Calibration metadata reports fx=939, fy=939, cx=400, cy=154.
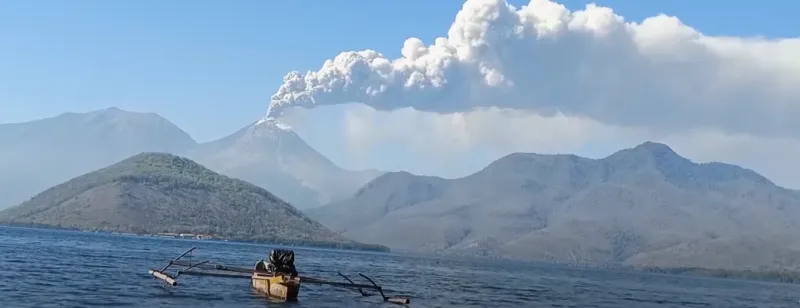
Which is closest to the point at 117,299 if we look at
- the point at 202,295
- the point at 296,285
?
the point at 202,295

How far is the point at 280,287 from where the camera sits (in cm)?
9288

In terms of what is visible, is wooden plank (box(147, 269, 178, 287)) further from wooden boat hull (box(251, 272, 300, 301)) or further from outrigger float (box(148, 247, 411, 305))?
wooden boat hull (box(251, 272, 300, 301))

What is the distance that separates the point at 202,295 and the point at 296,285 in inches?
360

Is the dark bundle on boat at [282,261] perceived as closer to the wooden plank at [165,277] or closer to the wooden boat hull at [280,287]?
the wooden boat hull at [280,287]

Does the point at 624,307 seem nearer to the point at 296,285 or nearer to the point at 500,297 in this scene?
the point at 500,297

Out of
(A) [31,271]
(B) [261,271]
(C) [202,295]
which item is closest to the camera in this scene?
(C) [202,295]

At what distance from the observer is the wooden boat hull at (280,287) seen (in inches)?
3629

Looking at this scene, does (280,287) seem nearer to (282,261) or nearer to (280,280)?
(280,280)

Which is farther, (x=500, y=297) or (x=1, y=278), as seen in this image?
(x=500, y=297)

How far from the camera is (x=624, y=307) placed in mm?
128250

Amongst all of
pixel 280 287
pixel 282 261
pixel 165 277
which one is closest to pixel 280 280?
pixel 280 287

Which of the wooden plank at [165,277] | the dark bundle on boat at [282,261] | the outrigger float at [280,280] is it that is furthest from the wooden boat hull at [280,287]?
the wooden plank at [165,277]

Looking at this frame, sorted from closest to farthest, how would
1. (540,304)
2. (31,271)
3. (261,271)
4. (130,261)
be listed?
(261,271)
(31,271)
(540,304)
(130,261)

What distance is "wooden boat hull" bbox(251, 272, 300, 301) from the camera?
3629 inches
